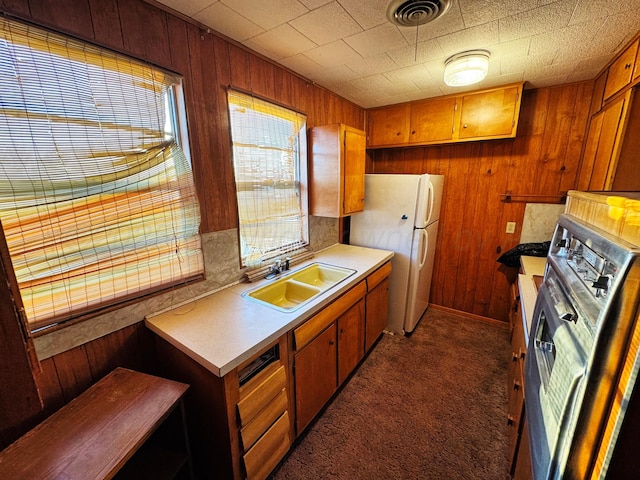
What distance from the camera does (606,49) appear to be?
167 cm

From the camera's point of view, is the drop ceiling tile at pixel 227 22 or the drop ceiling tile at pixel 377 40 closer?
the drop ceiling tile at pixel 227 22

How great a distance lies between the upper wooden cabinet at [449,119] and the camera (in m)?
2.35

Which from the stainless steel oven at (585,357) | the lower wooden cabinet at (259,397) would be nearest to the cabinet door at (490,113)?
the stainless steel oven at (585,357)

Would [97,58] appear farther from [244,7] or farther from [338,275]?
[338,275]

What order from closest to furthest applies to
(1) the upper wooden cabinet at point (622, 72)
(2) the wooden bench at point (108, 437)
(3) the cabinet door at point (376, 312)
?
(2) the wooden bench at point (108, 437) < (1) the upper wooden cabinet at point (622, 72) < (3) the cabinet door at point (376, 312)

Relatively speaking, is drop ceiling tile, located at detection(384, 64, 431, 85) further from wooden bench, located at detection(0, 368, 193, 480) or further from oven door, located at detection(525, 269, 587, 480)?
wooden bench, located at detection(0, 368, 193, 480)

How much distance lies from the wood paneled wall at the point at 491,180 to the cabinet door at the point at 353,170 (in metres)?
0.92

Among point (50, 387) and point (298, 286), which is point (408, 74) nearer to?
point (298, 286)

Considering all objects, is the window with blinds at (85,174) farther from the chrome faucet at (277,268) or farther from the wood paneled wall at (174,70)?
the chrome faucet at (277,268)

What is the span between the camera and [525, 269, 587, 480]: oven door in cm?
62

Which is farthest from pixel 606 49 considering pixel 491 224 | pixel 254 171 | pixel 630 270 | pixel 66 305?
pixel 66 305

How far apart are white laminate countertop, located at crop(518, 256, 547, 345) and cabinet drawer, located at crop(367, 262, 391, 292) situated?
99cm

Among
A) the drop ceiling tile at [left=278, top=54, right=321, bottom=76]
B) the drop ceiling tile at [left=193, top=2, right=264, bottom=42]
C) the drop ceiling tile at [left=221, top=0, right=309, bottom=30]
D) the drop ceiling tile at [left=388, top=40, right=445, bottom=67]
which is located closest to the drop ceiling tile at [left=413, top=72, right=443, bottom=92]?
the drop ceiling tile at [left=388, top=40, right=445, bottom=67]

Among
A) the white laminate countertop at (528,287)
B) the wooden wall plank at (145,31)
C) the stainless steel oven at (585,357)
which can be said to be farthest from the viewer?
the white laminate countertop at (528,287)
